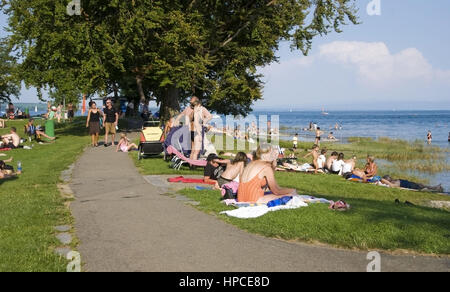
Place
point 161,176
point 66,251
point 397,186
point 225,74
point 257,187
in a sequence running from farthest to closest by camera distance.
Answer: point 225,74 < point 397,186 < point 161,176 < point 257,187 < point 66,251

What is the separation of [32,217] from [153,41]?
21.2m

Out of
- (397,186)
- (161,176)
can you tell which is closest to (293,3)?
(397,186)

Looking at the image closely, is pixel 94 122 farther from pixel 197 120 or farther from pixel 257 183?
pixel 257 183

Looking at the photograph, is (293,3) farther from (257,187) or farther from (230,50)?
(257,187)

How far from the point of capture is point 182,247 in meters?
6.65

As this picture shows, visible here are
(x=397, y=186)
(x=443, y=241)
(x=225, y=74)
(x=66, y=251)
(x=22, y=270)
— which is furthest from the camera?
(x=225, y=74)

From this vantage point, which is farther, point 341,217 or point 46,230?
point 341,217

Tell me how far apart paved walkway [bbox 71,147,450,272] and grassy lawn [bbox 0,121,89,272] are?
402 mm

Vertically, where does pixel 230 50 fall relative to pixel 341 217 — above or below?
above

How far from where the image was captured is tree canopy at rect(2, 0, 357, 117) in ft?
86.2

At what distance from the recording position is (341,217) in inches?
333

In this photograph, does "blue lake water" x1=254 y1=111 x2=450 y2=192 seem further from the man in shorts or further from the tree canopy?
the man in shorts

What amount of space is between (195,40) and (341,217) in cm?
2038

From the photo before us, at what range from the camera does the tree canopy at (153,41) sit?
26.3m
